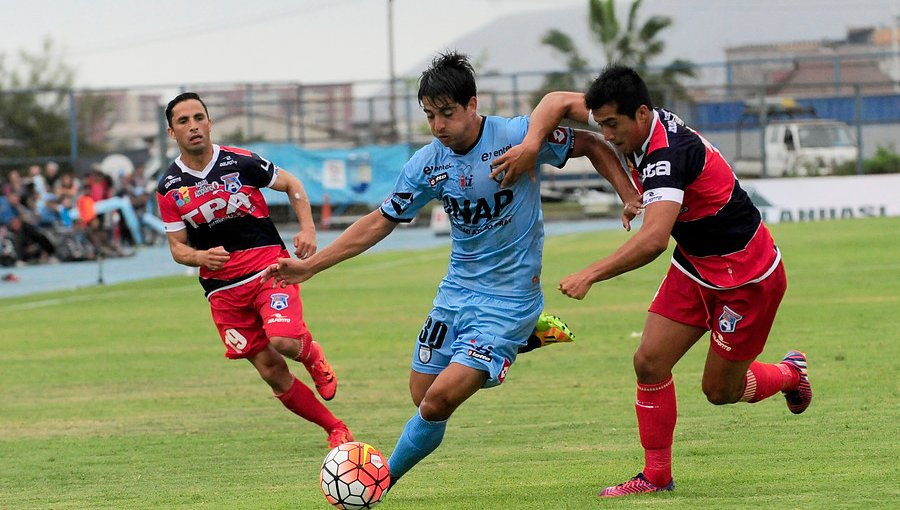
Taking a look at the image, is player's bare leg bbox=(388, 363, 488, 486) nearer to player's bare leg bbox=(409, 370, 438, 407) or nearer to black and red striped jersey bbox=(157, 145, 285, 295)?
player's bare leg bbox=(409, 370, 438, 407)

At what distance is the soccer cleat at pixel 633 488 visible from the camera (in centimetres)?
706

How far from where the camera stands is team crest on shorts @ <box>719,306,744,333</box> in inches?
291

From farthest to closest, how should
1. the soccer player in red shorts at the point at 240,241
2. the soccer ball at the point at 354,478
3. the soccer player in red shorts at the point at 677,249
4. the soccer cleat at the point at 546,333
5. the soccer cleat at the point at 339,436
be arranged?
the soccer player in red shorts at the point at 240,241
the soccer cleat at the point at 339,436
the soccer cleat at the point at 546,333
the soccer ball at the point at 354,478
the soccer player in red shorts at the point at 677,249

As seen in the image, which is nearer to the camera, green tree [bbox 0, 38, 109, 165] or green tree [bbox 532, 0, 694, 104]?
green tree [bbox 0, 38, 109, 165]

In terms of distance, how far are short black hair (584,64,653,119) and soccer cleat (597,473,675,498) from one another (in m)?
1.91

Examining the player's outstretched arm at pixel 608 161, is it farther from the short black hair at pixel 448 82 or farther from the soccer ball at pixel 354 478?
the soccer ball at pixel 354 478

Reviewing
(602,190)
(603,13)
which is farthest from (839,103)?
(603,13)

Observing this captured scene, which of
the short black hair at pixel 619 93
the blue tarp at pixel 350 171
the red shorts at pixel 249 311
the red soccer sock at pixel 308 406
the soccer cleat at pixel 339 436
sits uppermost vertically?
the short black hair at pixel 619 93

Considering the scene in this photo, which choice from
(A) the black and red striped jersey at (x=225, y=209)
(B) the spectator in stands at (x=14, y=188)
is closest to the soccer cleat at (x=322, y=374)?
(A) the black and red striped jersey at (x=225, y=209)

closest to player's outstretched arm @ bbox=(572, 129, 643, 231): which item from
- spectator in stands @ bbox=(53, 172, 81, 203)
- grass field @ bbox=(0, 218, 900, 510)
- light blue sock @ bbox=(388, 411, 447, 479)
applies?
light blue sock @ bbox=(388, 411, 447, 479)

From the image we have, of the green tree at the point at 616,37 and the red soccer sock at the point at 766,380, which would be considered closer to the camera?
the red soccer sock at the point at 766,380

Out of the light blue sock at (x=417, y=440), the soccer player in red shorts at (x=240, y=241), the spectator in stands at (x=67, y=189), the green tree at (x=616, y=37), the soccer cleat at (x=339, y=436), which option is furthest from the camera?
the green tree at (x=616, y=37)

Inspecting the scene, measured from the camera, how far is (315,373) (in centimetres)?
991

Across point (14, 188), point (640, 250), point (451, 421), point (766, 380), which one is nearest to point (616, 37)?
point (14, 188)
